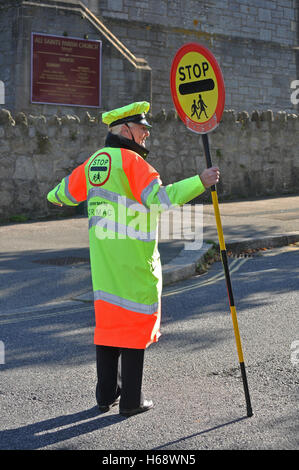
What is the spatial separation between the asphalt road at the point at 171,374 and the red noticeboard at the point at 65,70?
10.7 meters

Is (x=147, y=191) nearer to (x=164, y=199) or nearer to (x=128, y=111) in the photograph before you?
(x=164, y=199)

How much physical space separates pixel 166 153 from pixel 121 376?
11.4 m

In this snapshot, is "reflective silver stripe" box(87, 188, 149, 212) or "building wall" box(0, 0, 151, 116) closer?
"reflective silver stripe" box(87, 188, 149, 212)

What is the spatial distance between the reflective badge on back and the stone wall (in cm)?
911

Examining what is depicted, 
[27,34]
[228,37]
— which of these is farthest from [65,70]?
[228,37]

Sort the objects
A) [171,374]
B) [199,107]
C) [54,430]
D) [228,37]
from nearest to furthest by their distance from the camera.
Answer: [54,430] → [199,107] → [171,374] → [228,37]

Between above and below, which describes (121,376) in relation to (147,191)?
below

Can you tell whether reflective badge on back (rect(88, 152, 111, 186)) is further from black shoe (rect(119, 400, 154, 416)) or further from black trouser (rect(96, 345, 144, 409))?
black shoe (rect(119, 400, 154, 416))

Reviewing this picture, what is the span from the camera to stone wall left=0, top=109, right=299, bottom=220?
527 inches

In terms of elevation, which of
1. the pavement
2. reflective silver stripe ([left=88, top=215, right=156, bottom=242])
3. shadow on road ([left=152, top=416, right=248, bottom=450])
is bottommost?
shadow on road ([left=152, top=416, right=248, bottom=450])

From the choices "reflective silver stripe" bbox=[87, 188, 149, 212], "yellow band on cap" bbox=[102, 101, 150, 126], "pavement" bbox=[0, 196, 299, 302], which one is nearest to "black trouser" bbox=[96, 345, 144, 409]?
"reflective silver stripe" bbox=[87, 188, 149, 212]

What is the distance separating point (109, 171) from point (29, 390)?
1.56m

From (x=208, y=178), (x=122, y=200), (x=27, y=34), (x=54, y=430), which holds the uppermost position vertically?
(x=27, y=34)

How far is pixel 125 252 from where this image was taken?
4223mm
